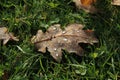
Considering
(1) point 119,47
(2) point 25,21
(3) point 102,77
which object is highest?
(2) point 25,21

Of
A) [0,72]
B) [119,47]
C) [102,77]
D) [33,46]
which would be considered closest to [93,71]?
[102,77]

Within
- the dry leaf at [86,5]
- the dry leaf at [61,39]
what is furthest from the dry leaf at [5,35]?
the dry leaf at [86,5]

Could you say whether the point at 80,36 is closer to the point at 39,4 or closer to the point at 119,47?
the point at 119,47

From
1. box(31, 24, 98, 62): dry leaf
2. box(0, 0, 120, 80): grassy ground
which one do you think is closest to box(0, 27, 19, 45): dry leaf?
box(0, 0, 120, 80): grassy ground

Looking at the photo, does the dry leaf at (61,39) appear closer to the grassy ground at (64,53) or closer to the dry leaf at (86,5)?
the grassy ground at (64,53)

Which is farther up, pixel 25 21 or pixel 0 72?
pixel 25 21

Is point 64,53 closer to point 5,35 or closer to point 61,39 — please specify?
point 61,39

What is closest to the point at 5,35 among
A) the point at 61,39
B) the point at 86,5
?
the point at 61,39
